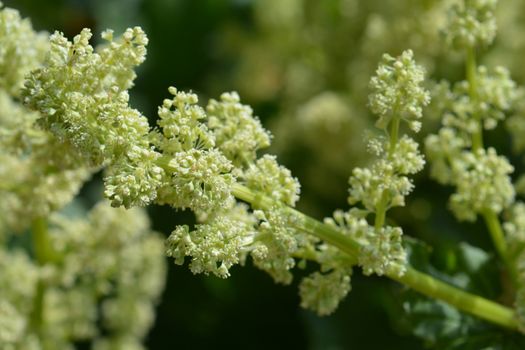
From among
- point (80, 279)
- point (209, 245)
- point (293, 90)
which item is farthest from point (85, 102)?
point (293, 90)

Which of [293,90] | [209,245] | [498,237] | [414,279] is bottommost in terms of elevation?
[209,245]

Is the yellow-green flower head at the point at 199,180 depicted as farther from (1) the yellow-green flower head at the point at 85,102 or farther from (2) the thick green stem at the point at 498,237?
(2) the thick green stem at the point at 498,237

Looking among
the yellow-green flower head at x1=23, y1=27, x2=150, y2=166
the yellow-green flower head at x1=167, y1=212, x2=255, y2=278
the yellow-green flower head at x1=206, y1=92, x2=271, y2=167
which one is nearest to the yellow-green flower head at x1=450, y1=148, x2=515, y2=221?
the yellow-green flower head at x1=206, y1=92, x2=271, y2=167

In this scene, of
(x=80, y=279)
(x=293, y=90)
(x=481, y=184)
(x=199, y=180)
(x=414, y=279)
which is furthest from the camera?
(x=293, y=90)

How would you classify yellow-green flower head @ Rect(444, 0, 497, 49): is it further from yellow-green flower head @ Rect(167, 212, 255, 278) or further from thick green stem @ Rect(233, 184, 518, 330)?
yellow-green flower head @ Rect(167, 212, 255, 278)

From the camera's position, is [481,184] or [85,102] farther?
[481,184]

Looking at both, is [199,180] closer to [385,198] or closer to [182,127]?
[182,127]

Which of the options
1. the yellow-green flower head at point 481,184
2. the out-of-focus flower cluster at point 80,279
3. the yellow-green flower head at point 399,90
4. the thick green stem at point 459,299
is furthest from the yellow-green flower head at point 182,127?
the out-of-focus flower cluster at point 80,279
